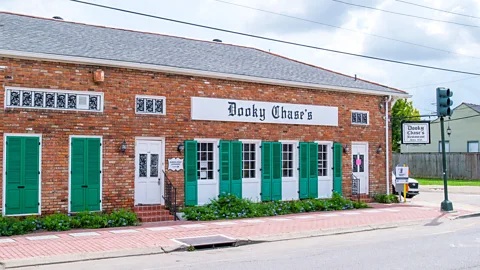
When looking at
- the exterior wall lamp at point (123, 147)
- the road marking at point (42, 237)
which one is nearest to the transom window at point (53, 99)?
the exterior wall lamp at point (123, 147)

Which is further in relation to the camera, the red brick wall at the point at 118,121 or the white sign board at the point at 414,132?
the white sign board at the point at 414,132

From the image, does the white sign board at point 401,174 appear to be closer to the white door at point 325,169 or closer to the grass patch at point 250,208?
the white door at point 325,169

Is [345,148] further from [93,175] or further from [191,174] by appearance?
[93,175]

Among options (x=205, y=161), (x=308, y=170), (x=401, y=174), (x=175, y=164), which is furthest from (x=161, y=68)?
(x=401, y=174)

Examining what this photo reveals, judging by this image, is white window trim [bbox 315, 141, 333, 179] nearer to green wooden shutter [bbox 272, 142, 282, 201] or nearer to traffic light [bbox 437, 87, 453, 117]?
green wooden shutter [bbox 272, 142, 282, 201]

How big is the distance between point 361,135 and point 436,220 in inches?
204

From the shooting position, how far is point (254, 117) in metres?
19.1

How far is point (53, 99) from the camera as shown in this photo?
49.9 feet

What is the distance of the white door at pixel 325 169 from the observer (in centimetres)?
2098

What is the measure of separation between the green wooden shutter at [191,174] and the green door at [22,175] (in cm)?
445

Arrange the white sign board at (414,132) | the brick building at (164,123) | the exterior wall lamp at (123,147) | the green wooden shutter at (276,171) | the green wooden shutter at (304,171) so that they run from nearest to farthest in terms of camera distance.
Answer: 1. the brick building at (164,123)
2. the exterior wall lamp at (123,147)
3. the green wooden shutter at (276,171)
4. the green wooden shutter at (304,171)
5. the white sign board at (414,132)

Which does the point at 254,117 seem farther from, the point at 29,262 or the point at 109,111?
the point at 29,262

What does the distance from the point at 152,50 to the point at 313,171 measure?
22.9ft

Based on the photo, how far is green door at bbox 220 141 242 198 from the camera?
1836 centimetres
